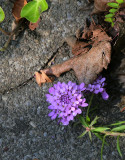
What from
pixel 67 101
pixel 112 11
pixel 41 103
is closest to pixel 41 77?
pixel 41 103

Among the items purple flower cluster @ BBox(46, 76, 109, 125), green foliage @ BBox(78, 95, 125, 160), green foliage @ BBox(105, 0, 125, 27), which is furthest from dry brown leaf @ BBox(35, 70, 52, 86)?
green foliage @ BBox(105, 0, 125, 27)

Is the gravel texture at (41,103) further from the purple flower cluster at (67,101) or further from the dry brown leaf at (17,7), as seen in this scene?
the purple flower cluster at (67,101)

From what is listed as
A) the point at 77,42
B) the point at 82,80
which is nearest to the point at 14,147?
the point at 82,80

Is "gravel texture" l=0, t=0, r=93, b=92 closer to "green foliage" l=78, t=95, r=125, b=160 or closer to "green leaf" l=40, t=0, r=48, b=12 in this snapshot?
"green leaf" l=40, t=0, r=48, b=12

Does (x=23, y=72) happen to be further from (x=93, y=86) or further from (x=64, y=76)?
(x=93, y=86)

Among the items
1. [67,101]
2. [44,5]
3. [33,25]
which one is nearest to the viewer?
[67,101]

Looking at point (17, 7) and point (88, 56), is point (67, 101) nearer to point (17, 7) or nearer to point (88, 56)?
point (88, 56)
